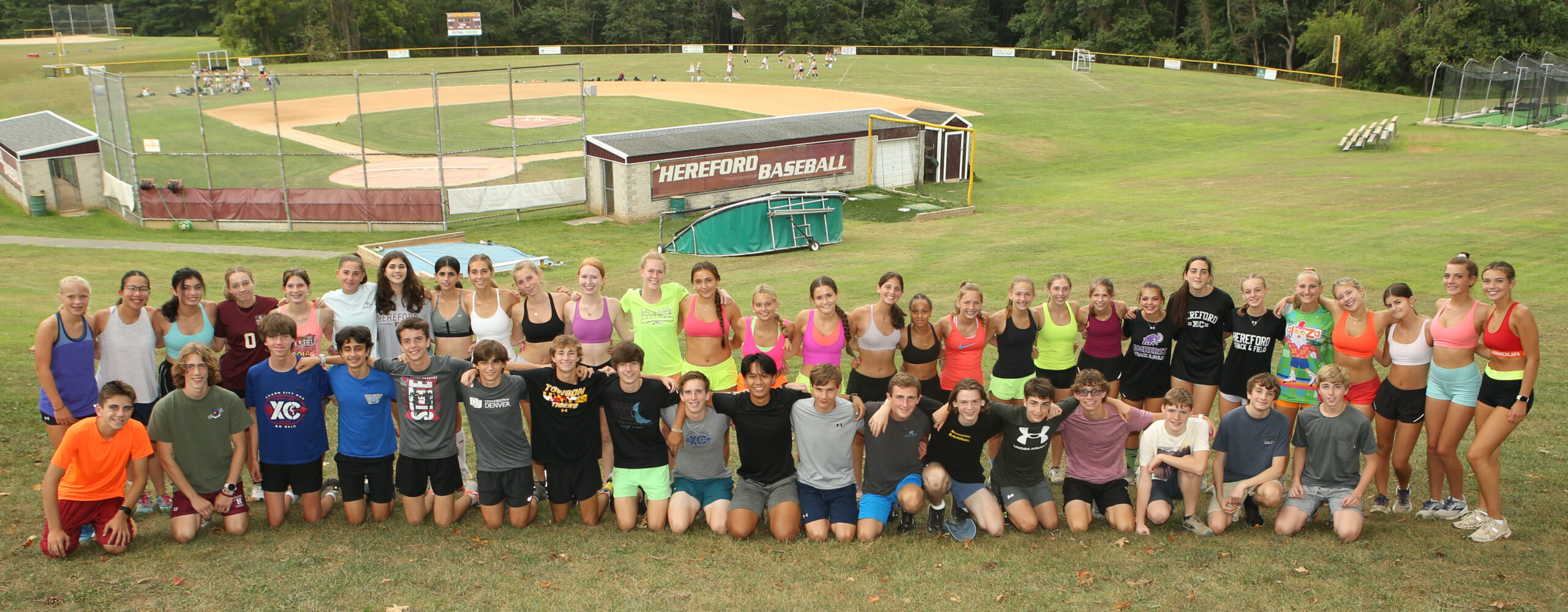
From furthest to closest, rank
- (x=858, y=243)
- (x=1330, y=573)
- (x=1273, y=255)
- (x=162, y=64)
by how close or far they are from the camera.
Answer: (x=162, y=64) → (x=858, y=243) → (x=1273, y=255) → (x=1330, y=573)

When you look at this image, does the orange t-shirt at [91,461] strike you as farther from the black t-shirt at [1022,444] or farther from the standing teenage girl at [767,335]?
the black t-shirt at [1022,444]

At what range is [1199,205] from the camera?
25906 millimetres

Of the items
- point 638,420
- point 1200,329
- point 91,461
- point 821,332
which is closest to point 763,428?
point 638,420

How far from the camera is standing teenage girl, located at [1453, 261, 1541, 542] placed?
7.05 m

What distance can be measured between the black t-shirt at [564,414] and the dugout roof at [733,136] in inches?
810

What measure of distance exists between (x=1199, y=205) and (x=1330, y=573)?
21194 mm

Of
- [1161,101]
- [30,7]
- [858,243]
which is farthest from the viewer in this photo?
[30,7]

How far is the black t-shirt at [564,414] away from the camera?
25.0 ft

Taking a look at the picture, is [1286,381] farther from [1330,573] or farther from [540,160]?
[540,160]

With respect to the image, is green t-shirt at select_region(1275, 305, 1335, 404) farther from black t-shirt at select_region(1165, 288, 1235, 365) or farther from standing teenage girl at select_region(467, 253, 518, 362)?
standing teenage girl at select_region(467, 253, 518, 362)

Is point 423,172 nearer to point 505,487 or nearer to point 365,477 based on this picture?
point 365,477

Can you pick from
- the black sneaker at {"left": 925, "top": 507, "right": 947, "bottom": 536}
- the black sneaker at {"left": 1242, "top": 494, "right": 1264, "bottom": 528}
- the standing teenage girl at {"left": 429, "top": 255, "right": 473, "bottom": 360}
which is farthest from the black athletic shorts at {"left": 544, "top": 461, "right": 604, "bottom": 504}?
the black sneaker at {"left": 1242, "top": 494, "right": 1264, "bottom": 528}

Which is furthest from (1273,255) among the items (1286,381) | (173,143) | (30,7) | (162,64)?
(30,7)

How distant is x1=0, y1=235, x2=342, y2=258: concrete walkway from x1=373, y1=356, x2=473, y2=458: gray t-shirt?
58.6 feet
